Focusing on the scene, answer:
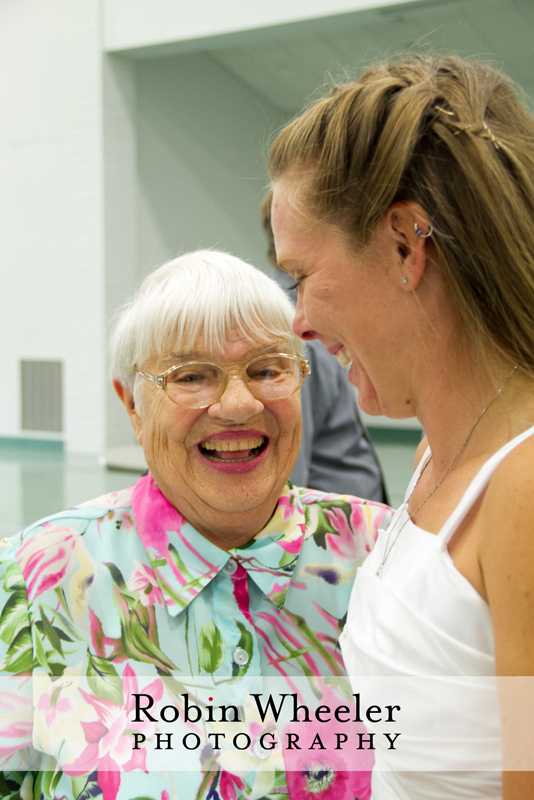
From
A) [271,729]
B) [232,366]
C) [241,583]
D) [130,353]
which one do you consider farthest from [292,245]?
[271,729]

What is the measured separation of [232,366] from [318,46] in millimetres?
8658

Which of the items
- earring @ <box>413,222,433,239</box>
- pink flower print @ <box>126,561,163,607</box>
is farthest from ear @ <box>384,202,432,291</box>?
pink flower print @ <box>126,561,163,607</box>

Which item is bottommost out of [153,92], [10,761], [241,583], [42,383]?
[10,761]

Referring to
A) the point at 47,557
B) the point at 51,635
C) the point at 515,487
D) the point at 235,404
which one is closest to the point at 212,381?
the point at 235,404

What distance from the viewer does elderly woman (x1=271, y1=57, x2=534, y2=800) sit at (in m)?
0.91

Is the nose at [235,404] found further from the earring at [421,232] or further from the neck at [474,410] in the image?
the earring at [421,232]

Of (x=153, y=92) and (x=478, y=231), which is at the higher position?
(x=153, y=92)

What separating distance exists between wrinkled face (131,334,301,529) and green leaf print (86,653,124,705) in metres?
0.33

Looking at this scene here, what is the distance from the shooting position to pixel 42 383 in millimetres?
9469

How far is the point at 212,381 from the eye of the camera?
5.16 ft

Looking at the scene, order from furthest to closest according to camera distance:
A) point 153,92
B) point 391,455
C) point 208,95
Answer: point 208,95, point 153,92, point 391,455

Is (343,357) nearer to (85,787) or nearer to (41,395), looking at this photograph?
(85,787)

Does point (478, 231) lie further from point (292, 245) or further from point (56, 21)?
point (56, 21)

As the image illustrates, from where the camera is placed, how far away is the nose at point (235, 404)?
1.55m
